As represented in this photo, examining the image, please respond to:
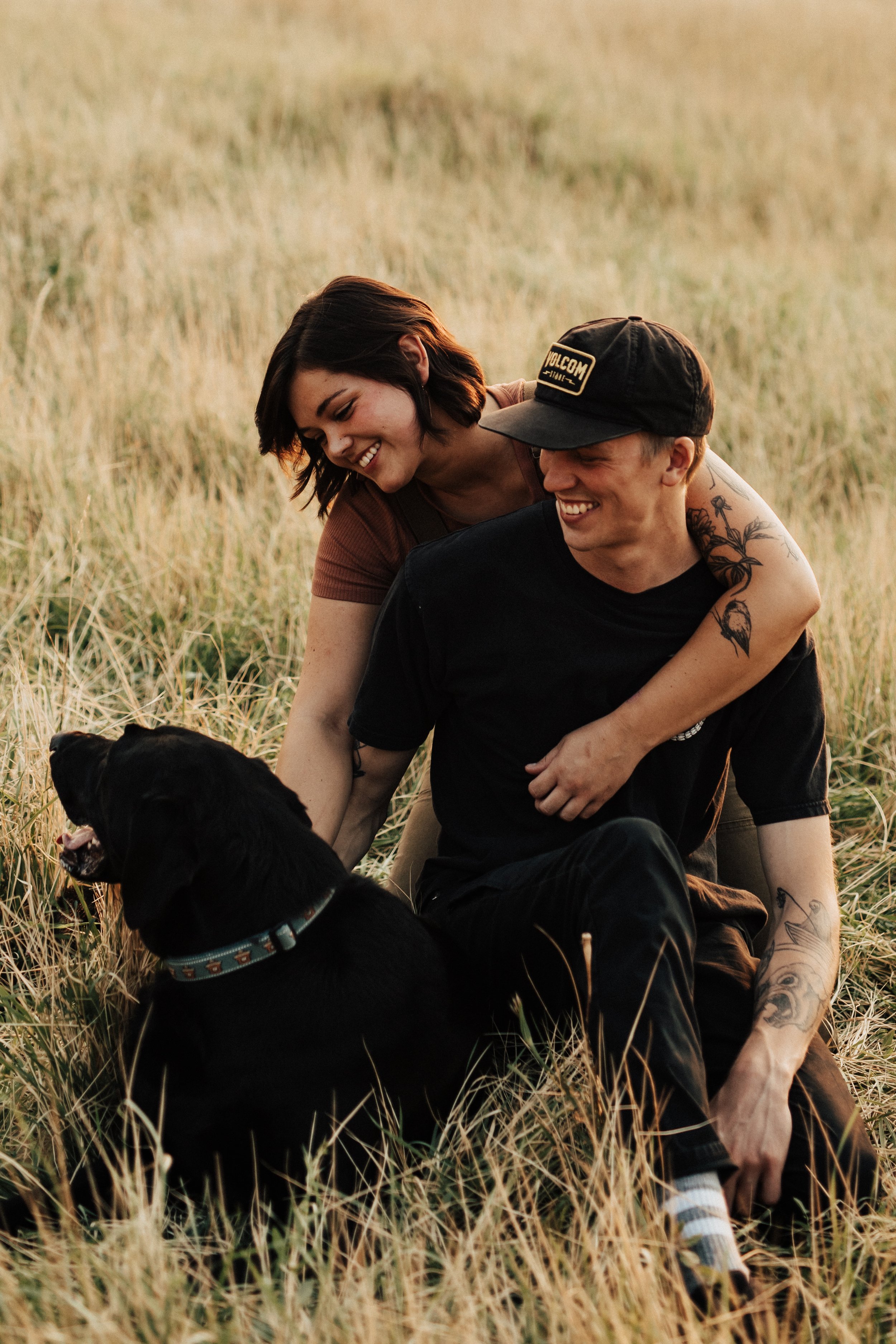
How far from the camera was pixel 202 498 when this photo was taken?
4531mm

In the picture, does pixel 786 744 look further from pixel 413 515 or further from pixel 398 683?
pixel 413 515

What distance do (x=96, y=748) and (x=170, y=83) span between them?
9385 millimetres

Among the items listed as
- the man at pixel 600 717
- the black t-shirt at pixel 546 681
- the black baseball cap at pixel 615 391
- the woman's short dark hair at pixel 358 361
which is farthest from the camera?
the woman's short dark hair at pixel 358 361

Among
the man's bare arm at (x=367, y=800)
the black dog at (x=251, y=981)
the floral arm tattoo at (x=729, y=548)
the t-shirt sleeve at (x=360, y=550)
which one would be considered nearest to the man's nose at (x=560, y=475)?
the floral arm tattoo at (x=729, y=548)

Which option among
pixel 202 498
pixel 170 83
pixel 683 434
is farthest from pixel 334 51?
pixel 683 434

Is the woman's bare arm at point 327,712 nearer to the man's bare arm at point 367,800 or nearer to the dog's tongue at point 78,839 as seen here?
the man's bare arm at point 367,800

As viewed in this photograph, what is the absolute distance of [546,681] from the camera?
2.41m

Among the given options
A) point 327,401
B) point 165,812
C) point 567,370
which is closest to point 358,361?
point 327,401

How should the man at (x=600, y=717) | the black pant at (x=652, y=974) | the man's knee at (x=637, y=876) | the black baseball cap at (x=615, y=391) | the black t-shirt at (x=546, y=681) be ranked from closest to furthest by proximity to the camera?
1. the black pant at (x=652, y=974)
2. the man's knee at (x=637, y=876)
3. the man at (x=600, y=717)
4. the black baseball cap at (x=615, y=391)
5. the black t-shirt at (x=546, y=681)

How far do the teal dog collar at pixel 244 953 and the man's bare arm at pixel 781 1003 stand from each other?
85cm

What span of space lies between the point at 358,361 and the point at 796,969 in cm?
166

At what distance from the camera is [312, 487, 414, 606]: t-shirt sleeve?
279cm

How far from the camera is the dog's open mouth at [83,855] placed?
2188 millimetres

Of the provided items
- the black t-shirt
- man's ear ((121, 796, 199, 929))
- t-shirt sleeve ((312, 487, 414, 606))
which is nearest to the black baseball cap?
the black t-shirt
